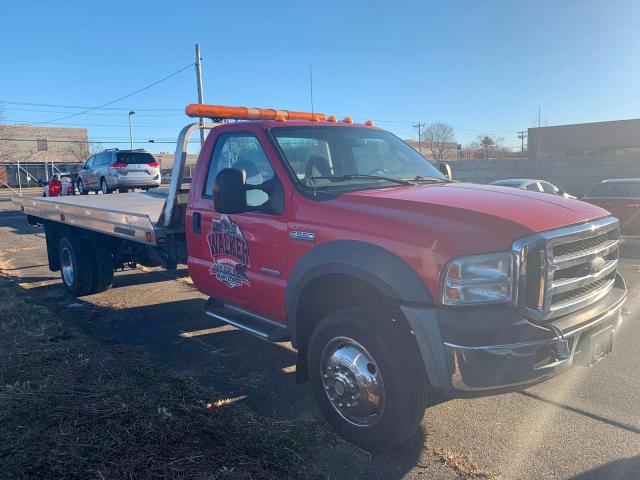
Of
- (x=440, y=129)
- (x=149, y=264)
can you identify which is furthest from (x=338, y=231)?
(x=440, y=129)

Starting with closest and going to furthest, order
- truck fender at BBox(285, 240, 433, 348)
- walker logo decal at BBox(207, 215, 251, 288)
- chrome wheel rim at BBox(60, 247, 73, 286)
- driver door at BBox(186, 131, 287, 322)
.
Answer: truck fender at BBox(285, 240, 433, 348) → driver door at BBox(186, 131, 287, 322) → walker logo decal at BBox(207, 215, 251, 288) → chrome wheel rim at BBox(60, 247, 73, 286)

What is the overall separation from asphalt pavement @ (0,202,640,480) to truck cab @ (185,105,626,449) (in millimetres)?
343

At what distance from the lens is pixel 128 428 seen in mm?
3602

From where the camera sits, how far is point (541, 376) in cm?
291

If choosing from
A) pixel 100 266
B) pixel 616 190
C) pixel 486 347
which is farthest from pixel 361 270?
pixel 616 190

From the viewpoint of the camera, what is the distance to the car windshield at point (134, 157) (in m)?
19.7

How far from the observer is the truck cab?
9.39ft

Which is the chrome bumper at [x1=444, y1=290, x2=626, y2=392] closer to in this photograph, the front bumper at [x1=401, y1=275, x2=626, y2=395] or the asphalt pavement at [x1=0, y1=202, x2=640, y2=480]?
the front bumper at [x1=401, y1=275, x2=626, y2=395]

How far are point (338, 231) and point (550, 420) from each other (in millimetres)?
2002

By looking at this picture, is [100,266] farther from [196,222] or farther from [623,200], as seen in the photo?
[623,200]

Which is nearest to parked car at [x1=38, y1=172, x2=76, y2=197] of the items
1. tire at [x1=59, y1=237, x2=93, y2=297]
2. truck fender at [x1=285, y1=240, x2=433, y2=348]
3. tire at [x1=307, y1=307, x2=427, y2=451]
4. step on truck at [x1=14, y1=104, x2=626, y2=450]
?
tire at [x1=59, y1=237, x2=93, y2=297]

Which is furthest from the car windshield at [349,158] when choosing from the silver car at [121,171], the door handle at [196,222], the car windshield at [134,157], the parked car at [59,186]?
the car windshield at [134,157]

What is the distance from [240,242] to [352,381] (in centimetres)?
151

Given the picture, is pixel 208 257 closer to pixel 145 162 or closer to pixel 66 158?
pixel 145 162
